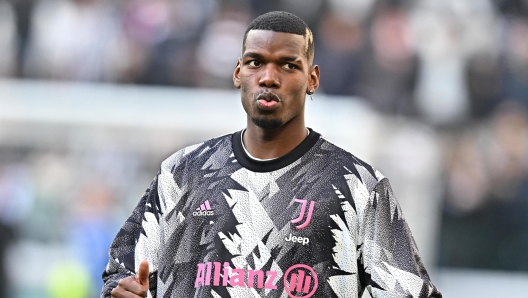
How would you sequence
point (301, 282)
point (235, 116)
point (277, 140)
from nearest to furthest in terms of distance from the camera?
point (301, 282) → point (277, 140) → point (235, 116)

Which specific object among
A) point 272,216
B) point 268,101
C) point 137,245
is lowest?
point 137,245

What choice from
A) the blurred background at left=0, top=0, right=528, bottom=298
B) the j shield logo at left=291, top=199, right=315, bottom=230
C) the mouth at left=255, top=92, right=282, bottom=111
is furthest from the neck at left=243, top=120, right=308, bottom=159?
the blurred background at left=0, top=0, right=528, bottom=298

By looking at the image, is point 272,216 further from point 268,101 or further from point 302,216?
point 268,101

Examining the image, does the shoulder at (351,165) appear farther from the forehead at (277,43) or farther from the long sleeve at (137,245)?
the long sleeve at (137,245)

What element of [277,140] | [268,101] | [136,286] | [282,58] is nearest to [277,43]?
[282,58]

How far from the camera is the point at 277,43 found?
3.67 m

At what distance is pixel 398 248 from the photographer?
3.57 metres

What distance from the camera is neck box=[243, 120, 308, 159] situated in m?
3.73

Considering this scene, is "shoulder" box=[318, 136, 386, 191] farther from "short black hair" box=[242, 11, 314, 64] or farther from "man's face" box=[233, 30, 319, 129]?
"short black hair" box=[242, 11, 314, 64]

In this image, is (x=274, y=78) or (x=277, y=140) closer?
(x=274, y=78)

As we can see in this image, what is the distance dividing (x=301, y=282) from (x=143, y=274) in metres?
0.55

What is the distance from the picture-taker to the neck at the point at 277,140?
3.73m

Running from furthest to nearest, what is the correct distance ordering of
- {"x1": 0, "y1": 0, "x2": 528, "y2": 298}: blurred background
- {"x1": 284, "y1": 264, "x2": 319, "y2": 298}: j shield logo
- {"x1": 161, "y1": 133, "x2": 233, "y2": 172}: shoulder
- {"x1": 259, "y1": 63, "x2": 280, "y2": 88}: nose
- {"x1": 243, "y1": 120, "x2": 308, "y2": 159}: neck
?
{"x1": 0, "y1": 0, "x2": 528, "y2": 298}: blurred background, {"x1": 161, "y1": 133, "x2": 233, "y2": 172}: shoulder, {"x1": 243, "y1": 120, "x2": 308, "y2": 159}: neck, {"x1": 259, "y1": 63, "x2": 280, "y2": 88}: nose, {"x1": 284, "y1": 264, "x2": 319, "y2": 298}: j shield logo

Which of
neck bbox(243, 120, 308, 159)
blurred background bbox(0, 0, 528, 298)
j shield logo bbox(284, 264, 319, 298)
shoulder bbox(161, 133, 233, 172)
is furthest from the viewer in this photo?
blurred background bbox(0, 0, 528, 298)
